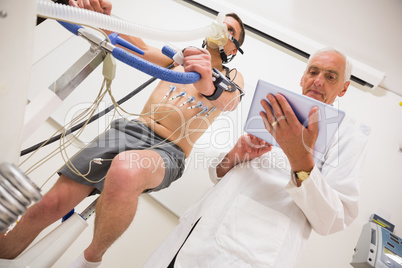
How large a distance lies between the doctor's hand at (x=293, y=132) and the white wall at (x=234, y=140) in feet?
3.25

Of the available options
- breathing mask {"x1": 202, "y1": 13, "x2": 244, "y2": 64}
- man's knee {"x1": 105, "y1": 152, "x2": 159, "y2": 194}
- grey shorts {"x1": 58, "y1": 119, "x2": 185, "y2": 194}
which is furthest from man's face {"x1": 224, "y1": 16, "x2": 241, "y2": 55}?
man's knee {"x1": 105, "y1": 152, "x2": 159, "y2": 194}

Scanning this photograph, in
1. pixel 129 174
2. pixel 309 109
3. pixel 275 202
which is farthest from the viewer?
pixel 275 202

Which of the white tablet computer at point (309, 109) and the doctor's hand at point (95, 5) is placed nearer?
the white tablet computer at point (309, 109)

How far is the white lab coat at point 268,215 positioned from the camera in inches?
42.4

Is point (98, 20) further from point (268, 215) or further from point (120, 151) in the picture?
point (268, 215)

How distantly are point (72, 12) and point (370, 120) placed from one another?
2.20m

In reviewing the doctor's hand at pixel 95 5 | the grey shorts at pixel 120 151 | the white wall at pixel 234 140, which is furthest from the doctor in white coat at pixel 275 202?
the doctor's hand at pixel 95 5

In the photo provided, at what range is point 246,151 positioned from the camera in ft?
4.59

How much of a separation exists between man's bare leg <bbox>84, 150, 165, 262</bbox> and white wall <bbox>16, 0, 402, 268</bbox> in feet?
2.62

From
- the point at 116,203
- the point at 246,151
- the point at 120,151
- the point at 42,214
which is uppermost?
the point at 246,151

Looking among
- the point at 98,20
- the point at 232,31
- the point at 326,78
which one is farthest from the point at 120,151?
the point at 326,78

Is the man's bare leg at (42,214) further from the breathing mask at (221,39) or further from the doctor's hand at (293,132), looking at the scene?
the breathing mask at (221,39)

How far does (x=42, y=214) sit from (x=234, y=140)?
1334 mm

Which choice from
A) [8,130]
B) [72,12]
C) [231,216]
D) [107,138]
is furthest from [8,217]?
[107,138]
